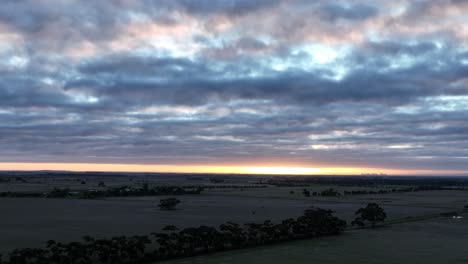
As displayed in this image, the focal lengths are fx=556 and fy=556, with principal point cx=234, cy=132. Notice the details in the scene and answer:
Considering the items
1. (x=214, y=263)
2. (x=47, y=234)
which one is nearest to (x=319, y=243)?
(x=214, y=263)

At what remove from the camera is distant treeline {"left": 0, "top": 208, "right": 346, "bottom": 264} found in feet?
115

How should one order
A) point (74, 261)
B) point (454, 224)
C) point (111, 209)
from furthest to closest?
point (111, 209) → point (454, 224) → point (74, 261)

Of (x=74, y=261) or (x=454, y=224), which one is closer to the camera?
(x=74, y=261)

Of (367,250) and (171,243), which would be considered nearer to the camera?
(171,243)

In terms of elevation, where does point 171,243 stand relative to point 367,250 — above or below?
above

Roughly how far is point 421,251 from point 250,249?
13.3m

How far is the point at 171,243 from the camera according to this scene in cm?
4128

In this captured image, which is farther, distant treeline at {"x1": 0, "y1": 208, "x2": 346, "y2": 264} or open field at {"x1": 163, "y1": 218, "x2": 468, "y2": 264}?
open field at {"x1": 163, "y1": 218, "x2": 468, "y2": 264}

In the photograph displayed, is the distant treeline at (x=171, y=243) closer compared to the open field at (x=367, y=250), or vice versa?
the distant treeline at (x=171, y=243)

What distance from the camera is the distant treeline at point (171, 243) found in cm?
3494

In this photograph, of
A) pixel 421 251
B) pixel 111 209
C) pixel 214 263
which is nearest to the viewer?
pixel 214 263

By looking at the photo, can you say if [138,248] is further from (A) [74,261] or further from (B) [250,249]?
(B) [250,249]

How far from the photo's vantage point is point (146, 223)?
58812mm

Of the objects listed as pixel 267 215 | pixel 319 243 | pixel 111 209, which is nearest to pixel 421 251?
pixel 319 243
